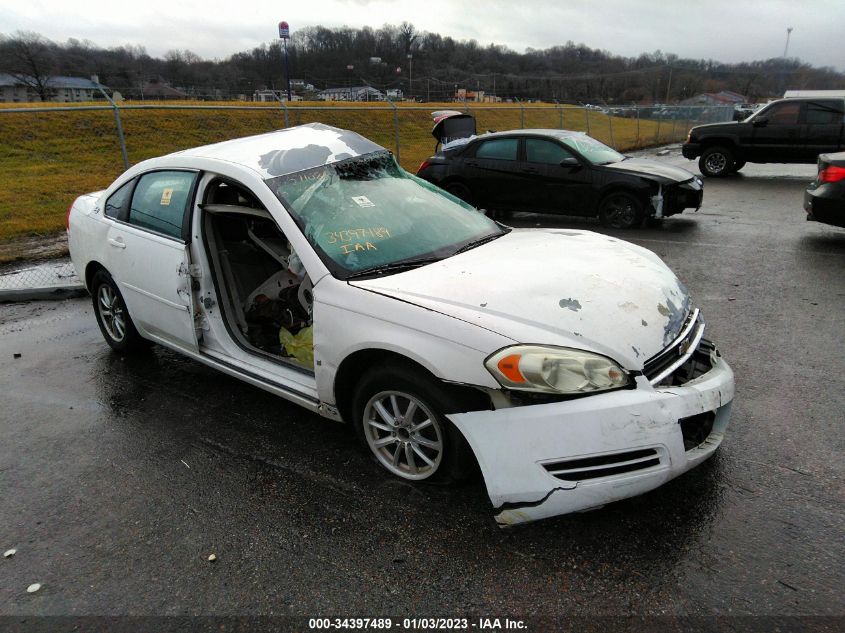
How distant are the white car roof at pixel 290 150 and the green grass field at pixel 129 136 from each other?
7.79m

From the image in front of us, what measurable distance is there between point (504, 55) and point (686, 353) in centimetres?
5888

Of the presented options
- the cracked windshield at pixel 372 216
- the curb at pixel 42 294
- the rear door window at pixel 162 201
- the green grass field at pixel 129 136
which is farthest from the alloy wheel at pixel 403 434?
the green grass field at pixel 129 136

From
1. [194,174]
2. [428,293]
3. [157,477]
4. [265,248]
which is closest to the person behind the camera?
[428,293]

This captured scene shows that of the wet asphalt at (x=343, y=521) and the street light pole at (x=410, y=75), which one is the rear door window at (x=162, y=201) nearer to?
the wet asphalt at (x=343, y=521)

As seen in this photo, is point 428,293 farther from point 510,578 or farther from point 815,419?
point 815,419

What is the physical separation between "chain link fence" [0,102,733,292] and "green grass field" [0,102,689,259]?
27 millimetres

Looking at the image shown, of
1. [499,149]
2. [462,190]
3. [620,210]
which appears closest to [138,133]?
[462,190]

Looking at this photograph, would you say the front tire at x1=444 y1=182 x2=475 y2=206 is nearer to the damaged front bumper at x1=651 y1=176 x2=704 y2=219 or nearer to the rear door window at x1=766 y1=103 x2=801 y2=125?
the damaged front bumper at x1=651 y1=176 x2=704 y2=219

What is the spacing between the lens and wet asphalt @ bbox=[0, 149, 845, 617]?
7.50 feet

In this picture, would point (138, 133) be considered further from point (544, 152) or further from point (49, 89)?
point (49, 89)

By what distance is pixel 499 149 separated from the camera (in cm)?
963

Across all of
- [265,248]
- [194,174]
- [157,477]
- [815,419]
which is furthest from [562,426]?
[194,174]

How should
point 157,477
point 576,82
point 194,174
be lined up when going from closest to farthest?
1. point 157,477
2. point 194,174
3. point 576,82

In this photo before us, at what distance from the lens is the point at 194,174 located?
382 cm
